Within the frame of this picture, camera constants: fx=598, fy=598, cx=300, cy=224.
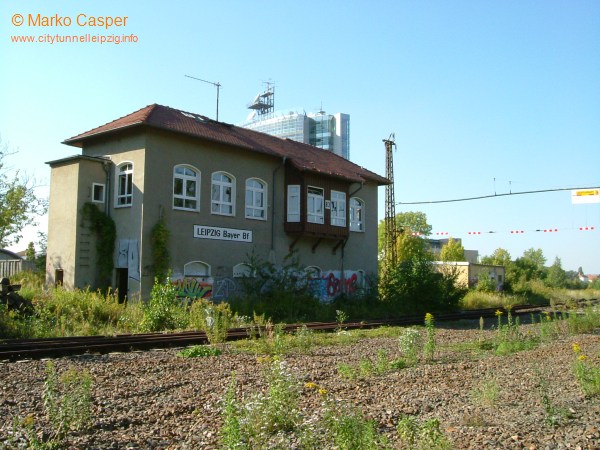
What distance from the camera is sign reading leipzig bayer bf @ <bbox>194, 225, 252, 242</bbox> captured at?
22781mm

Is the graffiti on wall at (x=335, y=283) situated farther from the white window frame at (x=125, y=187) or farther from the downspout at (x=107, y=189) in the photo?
the downspout at (x=107, y=189)

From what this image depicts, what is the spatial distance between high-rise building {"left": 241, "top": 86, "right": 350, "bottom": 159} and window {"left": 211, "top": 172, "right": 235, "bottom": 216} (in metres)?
101

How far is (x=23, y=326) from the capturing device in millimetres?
14352

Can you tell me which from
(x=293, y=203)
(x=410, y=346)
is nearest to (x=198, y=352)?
(x=410, y=346)

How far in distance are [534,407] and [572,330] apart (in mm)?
10514

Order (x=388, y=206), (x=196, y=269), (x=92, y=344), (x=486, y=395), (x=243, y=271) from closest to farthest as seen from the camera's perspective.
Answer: (x=486, y=395), (x=92, y=344), (x=196, y=269), (x=243, y=271), (x=388, y=206)

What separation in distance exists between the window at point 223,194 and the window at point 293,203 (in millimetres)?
3200

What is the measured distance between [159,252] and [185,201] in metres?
2.47

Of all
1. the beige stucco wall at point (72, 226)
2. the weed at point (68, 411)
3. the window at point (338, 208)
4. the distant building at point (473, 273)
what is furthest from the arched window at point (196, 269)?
the distant building at point (473, 273)

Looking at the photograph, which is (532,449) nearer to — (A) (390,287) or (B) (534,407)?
(B) (534,407)

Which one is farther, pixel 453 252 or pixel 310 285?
pixel 453 252

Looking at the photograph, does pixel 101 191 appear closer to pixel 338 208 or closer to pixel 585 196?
pixel 338 208

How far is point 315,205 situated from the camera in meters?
27.2

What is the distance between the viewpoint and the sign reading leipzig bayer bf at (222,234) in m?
22.8
